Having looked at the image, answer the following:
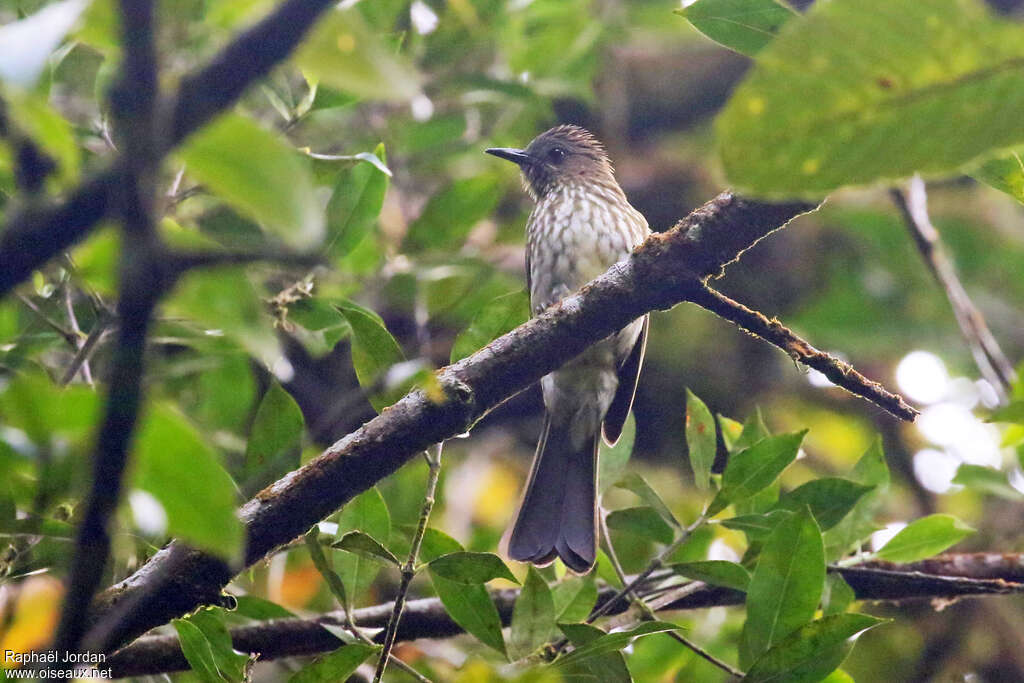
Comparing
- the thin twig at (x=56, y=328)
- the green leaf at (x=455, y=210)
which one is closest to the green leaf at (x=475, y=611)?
the thin twig at (x=56, y=328)

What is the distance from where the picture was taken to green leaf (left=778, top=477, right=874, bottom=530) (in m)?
2.34

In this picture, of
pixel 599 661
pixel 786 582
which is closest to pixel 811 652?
pixel 786 582

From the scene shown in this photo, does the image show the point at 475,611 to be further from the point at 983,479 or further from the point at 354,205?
the point at 983,479

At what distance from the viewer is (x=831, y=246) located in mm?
5633

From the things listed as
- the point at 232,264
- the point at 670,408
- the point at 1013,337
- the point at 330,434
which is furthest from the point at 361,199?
the point at 1013,337

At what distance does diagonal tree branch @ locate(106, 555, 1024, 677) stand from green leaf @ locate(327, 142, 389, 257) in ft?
3.19

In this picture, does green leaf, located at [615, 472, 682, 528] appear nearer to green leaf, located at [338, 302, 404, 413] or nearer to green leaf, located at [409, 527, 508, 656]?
green leaf, located at [409, 527, 508, 656]

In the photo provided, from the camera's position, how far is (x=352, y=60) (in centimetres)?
90

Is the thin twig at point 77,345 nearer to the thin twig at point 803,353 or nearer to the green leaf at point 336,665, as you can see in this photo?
the green leaf at point 336,665

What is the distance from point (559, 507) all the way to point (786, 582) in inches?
41.4

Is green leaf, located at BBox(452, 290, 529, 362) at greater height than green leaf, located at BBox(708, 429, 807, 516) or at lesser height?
greater

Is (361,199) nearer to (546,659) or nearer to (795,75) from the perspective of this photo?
(546,659)

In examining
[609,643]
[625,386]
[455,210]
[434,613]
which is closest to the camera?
[609,643]

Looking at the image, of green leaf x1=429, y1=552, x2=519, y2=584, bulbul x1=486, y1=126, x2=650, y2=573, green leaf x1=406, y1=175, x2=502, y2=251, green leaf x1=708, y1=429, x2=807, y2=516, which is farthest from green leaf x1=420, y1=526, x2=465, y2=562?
green leaf x1=406, y1=175, x2=502, y2=251
